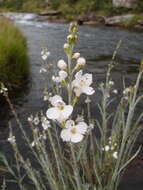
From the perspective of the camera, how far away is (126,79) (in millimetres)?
7047

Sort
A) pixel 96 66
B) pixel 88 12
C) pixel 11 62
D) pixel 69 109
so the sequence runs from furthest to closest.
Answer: pixel 88 12 → pixel 96 66 → pixel 11 62 → pixel 69 109

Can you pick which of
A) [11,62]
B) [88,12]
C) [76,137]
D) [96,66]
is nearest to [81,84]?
[76,137]

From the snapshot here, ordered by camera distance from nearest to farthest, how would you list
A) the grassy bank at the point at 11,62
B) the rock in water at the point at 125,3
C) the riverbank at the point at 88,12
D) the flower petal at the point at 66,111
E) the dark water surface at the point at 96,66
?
the flower petal at the point at 66,111 < the dark water surface at the point at 96,66 < the grassy bank at the point at 11,62 < the riverbank at the point at 88,12 < the rock in water at the point at 125,3

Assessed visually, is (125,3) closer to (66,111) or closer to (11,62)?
(11,62)

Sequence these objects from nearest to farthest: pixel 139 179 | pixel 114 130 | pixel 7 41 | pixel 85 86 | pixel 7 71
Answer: pixel 85 86 → pixel 114 130 → pixel 139 179 → pixel 7 71 → pixel 7 41

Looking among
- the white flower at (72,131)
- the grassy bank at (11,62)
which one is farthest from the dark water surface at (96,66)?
the white flower at (72,131)

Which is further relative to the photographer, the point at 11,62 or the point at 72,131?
the point at 11,62

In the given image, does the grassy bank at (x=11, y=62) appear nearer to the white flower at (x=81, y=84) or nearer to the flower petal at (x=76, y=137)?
the white flower at (x=81, y=84)

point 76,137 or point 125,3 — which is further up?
point 76,137

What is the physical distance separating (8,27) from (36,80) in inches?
80.3

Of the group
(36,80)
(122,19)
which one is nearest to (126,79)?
(36,80)

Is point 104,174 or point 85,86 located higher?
point 85,86

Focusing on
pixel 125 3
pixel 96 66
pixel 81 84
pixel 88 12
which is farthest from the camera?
pixel 88 12

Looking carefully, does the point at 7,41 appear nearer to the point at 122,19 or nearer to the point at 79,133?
the point at 79,133
